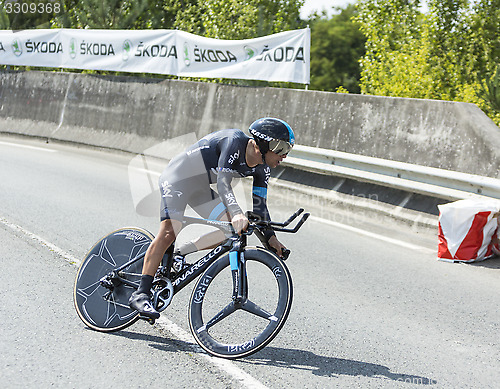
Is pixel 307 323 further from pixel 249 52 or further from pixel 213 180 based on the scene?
pixel 249 52

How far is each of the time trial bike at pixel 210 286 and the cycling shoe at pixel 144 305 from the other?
7cm

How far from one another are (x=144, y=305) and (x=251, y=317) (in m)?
0.93

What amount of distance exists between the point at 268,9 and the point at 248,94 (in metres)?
7.77

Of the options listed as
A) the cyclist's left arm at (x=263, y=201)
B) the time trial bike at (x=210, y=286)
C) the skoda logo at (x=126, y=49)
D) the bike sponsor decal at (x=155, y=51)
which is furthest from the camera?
the skoda logo at (x=126, y=49)

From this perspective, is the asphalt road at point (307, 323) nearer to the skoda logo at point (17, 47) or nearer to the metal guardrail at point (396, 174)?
the metal guardrail at point (396, 174)

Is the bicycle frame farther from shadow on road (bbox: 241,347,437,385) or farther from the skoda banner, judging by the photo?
the skoda banner

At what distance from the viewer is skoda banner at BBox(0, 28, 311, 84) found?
12172 millimetres

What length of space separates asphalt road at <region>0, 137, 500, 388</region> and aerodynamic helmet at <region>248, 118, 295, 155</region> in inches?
58.6

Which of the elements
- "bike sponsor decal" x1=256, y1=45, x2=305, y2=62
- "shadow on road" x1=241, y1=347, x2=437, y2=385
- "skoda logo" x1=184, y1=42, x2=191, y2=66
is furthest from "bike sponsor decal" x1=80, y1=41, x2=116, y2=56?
"shadow on road" x1=241, y1=347, x2=437, y2=385

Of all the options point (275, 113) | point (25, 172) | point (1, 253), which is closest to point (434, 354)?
point (1, 253)

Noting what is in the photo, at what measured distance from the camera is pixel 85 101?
16.6 meters

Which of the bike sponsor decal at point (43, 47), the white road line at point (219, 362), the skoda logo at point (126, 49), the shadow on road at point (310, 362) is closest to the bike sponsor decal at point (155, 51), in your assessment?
the skoda logo at point (126, 49)

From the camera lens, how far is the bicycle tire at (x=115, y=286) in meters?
5.15

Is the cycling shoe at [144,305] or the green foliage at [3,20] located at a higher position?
the green foliage at [3,20]
